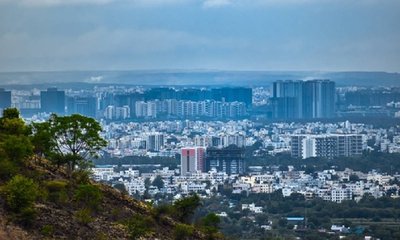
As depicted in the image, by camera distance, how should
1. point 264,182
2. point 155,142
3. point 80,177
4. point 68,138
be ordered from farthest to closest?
point 155,142 < point 264,182 < point 68,138 < point 80,177

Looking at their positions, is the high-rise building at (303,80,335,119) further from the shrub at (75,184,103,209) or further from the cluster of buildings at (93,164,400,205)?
the shrub at (75,184,103,209)

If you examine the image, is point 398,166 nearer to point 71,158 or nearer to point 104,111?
point 104,111

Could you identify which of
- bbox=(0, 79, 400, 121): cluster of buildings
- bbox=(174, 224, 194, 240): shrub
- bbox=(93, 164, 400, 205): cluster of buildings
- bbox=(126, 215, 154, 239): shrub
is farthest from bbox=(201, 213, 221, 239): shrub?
bbox=(0, 79, 400, 121): cluster of buildings

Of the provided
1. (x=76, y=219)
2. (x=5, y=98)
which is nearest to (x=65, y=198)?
(x=76, y=219)

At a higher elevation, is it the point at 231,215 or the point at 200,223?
the point at 200,223

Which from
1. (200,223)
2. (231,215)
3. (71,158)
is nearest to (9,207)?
(71,158)

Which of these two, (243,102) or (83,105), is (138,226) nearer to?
(83,105)

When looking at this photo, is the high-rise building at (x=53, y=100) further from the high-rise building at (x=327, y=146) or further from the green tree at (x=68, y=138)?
the green tree at (x=68, y=138)
